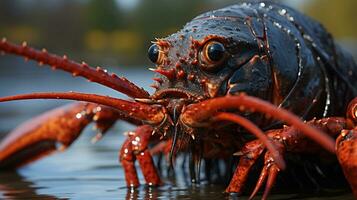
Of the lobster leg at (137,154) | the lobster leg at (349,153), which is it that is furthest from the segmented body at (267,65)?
the lobster leg at (349,153)

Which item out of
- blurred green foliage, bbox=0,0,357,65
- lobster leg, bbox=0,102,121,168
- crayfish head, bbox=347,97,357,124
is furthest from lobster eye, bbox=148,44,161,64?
blurred green foliage, bbox=0,0,357,65

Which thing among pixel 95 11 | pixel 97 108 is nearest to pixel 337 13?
pixel 95 11

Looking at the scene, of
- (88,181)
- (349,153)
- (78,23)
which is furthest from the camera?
(78,23)

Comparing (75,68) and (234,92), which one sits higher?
(75,68)

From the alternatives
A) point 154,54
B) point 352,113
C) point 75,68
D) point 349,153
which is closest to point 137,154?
point 154,54

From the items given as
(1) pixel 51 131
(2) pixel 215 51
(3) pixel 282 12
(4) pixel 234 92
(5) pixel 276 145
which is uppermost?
(3) pixel 282 12

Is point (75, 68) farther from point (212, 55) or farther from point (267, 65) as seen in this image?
point (267, 65)

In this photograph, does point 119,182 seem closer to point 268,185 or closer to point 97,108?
point 97,108
